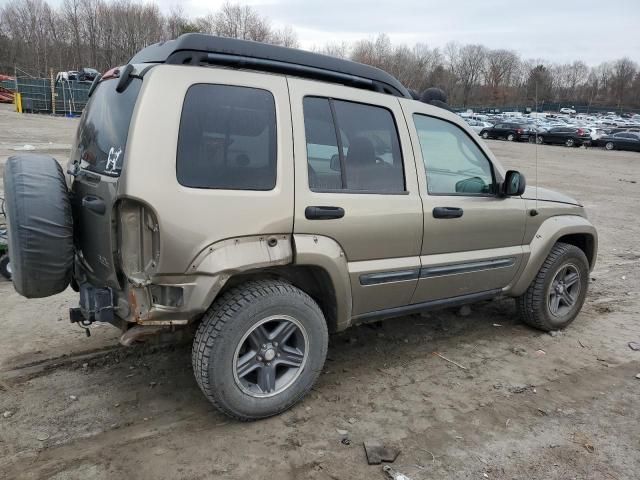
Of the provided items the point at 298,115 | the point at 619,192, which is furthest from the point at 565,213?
the point at 619,192

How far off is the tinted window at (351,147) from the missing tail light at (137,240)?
Result: 96cm

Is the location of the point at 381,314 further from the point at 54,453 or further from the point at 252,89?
the point at 54,453

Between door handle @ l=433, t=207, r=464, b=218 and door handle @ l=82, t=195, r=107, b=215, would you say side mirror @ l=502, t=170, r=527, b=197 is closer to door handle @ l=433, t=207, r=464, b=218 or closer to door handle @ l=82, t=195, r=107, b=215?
door handle @ l=433, t=207, r=464, b=218

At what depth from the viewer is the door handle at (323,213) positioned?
9.88 ft

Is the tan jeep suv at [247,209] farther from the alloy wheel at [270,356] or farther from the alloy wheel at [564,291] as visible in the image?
the alloy wheel at [564,291]

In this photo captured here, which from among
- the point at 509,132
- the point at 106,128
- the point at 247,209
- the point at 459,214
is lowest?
the point at 459,214

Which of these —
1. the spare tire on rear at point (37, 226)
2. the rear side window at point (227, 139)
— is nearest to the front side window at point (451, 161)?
the rear side window at point (227, 139)

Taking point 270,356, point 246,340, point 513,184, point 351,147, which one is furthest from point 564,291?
point 246,340

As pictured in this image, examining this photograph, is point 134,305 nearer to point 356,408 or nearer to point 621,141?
point 356,408

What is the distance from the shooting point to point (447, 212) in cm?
362

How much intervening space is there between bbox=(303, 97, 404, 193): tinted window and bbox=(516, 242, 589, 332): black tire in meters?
1.87

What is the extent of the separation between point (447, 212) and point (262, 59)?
1.61 m

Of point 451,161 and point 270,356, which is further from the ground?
point 451,161

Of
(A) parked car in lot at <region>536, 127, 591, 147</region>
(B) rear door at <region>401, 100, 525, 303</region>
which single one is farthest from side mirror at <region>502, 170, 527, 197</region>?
(A) parked car in lot at <region>536, 127, 591, 147</region>
